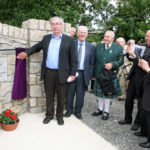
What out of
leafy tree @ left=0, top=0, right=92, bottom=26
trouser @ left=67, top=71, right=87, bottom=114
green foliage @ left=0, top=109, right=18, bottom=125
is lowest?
green foliage @ left=0, top=109, right=18, bottom=125

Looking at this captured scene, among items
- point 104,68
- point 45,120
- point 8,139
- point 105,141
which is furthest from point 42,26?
point 105,141

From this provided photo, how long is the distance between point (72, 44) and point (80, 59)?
45 cm

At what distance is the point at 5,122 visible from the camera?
3170 mm

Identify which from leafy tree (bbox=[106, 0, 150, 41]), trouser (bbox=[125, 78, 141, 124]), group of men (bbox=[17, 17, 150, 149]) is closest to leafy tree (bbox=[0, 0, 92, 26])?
leafy tree (bbox=[106, 0, 150, 41])

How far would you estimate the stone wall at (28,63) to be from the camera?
10.8ft

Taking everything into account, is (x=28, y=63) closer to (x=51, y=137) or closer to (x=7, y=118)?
(x=7, y=118)

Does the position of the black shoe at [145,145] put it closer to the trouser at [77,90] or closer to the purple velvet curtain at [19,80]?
the trouser at [77,90]

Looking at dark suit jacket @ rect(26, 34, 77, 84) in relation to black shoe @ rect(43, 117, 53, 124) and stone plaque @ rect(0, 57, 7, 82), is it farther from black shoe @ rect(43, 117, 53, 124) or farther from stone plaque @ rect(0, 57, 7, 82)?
black shoe @ rect(43, 117, 53, 124)

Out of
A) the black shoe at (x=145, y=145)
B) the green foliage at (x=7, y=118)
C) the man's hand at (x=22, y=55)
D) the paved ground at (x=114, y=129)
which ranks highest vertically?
the man's hand at (x=22, y=55)

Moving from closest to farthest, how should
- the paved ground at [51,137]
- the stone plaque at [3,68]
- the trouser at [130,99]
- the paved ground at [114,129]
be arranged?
the paved ground at [51,137]
the paved ground at [114,129]
the stone plaque at [3,68]
the trouser at [130,99]

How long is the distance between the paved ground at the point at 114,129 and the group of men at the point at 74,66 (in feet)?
0.60

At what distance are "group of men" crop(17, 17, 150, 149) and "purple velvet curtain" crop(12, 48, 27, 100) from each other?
0.52ft

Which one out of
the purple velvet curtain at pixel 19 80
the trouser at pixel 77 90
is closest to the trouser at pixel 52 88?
the trouser at pixel 77 90

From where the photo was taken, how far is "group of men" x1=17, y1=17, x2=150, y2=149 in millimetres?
3367
